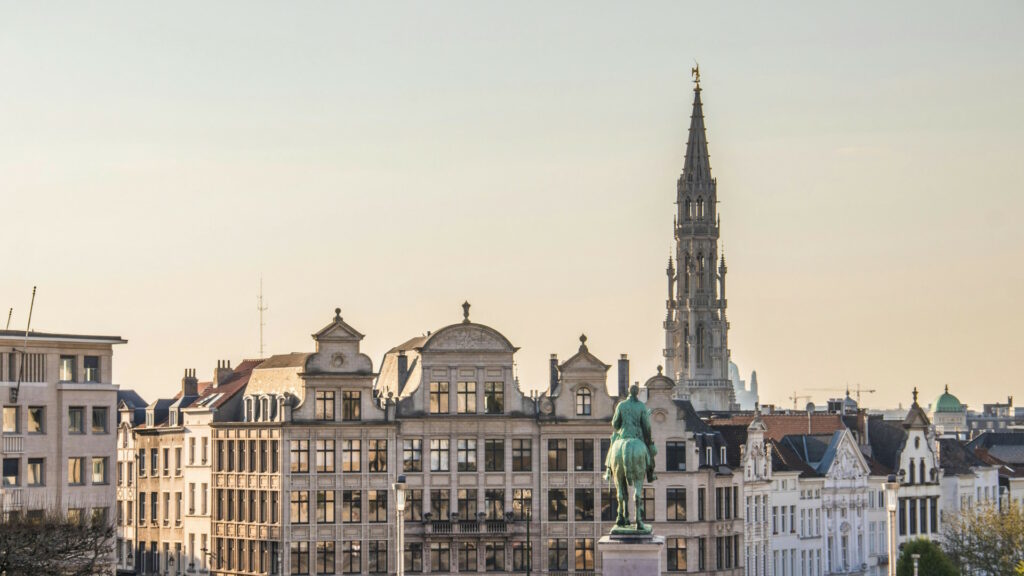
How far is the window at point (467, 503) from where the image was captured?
12312cm

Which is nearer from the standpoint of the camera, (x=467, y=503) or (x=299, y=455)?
(x=299, y=455)

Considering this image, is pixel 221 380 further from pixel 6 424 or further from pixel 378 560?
pixel 6 424

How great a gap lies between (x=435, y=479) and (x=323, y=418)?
653 cm

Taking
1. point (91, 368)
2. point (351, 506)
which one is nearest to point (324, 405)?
point (351, 506)

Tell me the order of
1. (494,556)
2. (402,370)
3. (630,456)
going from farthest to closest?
1. (402,370)
2. (494,556)
3. (630,456)

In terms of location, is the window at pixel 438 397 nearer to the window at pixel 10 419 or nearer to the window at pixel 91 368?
the window at pixel 91 368

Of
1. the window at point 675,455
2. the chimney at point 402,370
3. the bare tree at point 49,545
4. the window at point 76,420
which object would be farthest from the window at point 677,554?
the bare tree at point 49,545

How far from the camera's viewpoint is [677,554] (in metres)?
125

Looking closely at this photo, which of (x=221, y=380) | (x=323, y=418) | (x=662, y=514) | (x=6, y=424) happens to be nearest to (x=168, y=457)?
(x=221, y=380)

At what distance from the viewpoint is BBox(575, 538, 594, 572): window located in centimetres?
12381

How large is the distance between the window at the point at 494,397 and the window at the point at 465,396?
62 cm

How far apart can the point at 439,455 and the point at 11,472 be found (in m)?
31.0

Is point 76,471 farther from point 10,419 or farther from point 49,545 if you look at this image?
point 49,545

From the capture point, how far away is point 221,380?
134 metres
